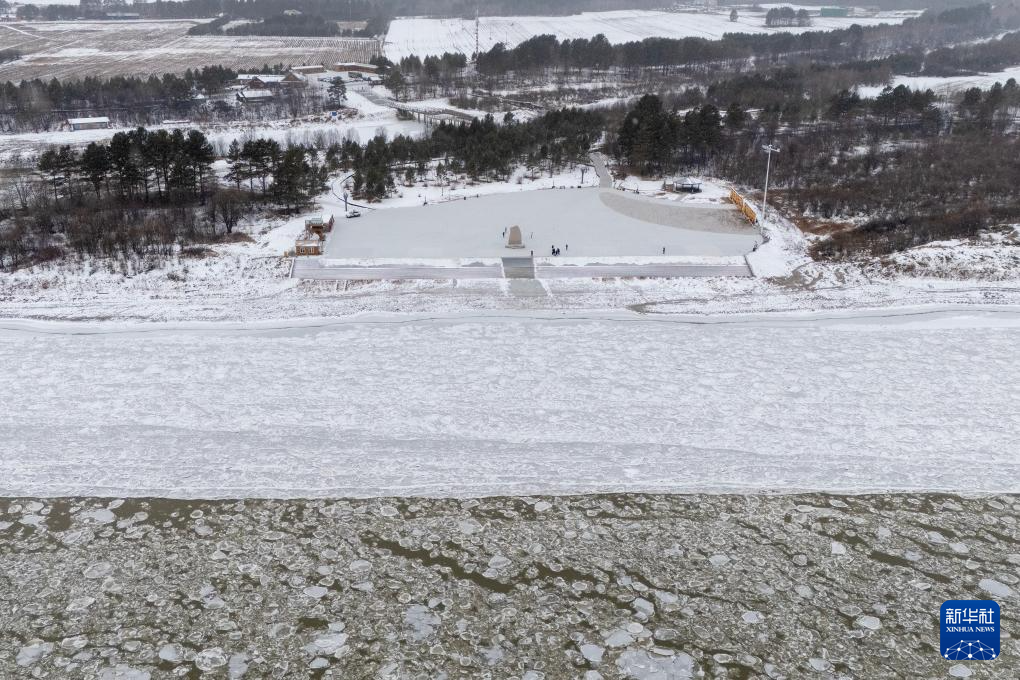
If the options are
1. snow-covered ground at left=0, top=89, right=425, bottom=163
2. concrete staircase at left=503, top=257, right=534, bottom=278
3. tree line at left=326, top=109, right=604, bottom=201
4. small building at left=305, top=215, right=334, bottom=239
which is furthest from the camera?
snow-covered ground at left=0, top=89, right=425, bottom=163

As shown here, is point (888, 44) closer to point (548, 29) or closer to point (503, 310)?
point (548, 29)

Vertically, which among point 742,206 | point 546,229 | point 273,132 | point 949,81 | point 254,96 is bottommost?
point 546,229

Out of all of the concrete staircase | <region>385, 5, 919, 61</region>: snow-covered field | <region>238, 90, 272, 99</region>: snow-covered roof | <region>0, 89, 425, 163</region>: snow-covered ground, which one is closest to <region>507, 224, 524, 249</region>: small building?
the concrete staircase

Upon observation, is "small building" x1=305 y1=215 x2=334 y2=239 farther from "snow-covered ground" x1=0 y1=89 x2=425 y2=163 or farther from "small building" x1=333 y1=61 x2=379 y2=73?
"small building" x1=333 y1=61 x2=379 y2=73

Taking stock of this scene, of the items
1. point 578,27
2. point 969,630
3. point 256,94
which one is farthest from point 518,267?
point 578,27

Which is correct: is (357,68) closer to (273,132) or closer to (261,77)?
(261,77)

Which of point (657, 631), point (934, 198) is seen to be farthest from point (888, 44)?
point (657, 631)
